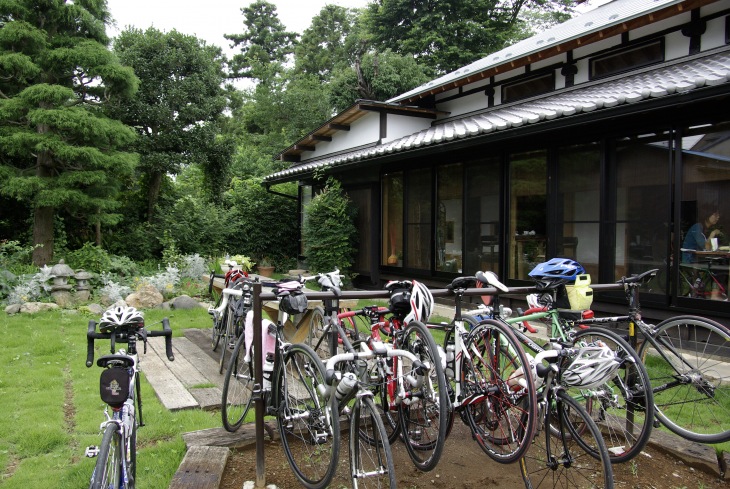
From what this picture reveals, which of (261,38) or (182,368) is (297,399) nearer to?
Answer: (182,368)

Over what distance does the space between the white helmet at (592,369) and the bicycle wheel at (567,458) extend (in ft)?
0.30

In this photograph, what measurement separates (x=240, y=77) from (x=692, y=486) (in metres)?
33.1

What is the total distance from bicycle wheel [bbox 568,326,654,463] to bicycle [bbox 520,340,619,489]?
0.54 feet

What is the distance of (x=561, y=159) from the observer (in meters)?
6.91

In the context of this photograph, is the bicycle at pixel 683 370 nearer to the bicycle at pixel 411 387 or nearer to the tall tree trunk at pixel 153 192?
the bicycle at pixel 411 387

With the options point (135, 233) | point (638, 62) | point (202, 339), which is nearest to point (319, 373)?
point (202, 339)

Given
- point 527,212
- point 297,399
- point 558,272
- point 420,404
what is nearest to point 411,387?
point 420,404

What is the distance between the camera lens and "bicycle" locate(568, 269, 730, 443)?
307 cm

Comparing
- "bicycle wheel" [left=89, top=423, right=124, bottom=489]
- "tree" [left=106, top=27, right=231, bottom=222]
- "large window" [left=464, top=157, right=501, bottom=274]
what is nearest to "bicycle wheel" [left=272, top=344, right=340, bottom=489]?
"bicycle wheel" [left=89, top=423, right=124, bottom=489]

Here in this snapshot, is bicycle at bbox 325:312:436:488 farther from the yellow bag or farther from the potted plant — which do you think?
the potted plant

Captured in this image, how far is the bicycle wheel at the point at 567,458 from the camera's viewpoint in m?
2.35

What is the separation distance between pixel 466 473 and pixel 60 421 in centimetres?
288

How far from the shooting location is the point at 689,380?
308cm

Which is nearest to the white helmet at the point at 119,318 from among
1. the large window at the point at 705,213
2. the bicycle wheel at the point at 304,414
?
the bicycle wheel at the point at 304,414
